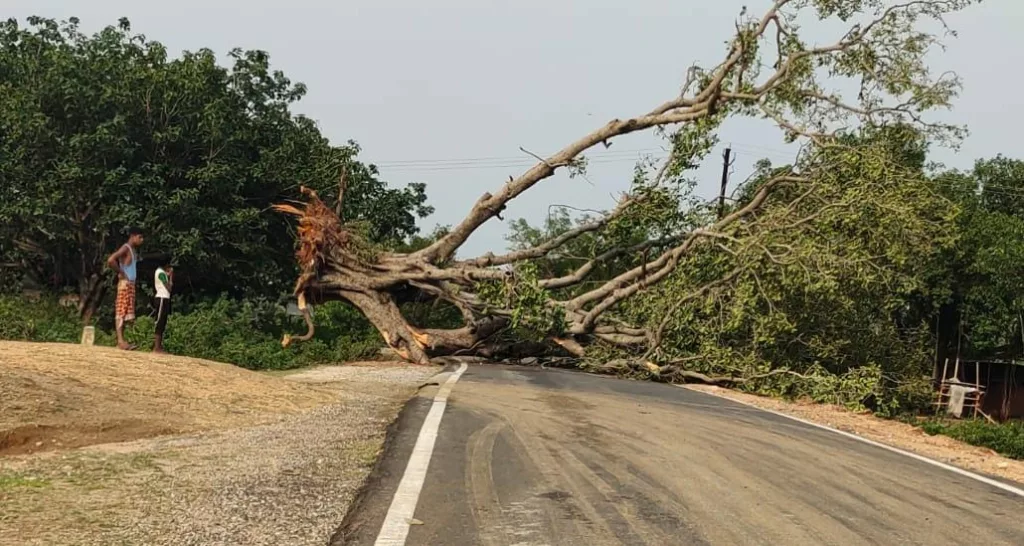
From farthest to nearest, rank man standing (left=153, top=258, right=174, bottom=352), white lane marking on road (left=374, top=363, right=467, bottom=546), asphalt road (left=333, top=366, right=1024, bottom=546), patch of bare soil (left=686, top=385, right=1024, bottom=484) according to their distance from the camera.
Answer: man standing (left=153, top=258, right=174, bottom=352) → patch of bare soil (left=686, top=385, right=1024, bottom=484) → asphalt road (left=333, top=366, right=1024, bottom=546) → white lane marking on road (left=374, top=363, right=467, bottom=546)

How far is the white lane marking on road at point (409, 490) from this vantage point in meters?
4.33

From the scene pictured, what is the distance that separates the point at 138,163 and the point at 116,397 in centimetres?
1352

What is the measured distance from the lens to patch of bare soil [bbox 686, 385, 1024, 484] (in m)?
8.80

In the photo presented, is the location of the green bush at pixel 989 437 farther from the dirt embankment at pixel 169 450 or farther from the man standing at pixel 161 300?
the man standing at pixel 161 300

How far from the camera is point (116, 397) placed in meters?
7.57

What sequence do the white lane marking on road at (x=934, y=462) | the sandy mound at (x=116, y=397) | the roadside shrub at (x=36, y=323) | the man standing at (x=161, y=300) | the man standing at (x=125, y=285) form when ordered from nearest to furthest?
the sandy mound at (x=116, y=397), the white lane marking on road at (x=934, y=462), the man standing at (x=125, y=285), the man standing at (x=161, y=300), the roadside shrub at (x=36, y=323)

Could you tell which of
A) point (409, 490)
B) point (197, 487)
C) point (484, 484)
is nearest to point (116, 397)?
point (197, 487)

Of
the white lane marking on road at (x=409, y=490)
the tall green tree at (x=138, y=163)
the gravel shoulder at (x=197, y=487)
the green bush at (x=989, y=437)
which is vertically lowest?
the gravel shoulder at (x=197, y=487)

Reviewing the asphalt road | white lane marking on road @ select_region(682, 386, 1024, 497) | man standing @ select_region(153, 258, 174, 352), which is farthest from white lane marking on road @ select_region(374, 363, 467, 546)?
man standing @ select_region(153, 258, 174, 352)

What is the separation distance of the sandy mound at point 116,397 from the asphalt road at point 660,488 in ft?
5.21

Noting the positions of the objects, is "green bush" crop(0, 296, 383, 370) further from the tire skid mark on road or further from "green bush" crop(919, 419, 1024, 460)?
"green bush" crop(919, 419, 1024, 460)

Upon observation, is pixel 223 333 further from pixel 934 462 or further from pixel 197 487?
pixel 934 462

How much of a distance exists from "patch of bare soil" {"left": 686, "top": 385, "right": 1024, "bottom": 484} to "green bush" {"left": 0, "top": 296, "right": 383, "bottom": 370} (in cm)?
753

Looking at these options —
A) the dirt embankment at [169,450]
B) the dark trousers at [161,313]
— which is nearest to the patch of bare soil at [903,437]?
the dirt embankment at [169,450]
